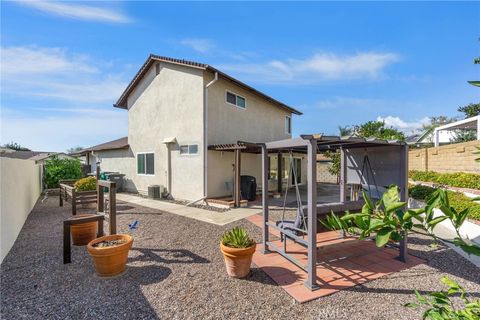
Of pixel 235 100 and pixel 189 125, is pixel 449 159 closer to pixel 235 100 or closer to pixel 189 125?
pixel 235 100

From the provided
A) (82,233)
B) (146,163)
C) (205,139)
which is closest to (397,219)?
(82,233)

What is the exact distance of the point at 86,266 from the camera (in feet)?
15.8

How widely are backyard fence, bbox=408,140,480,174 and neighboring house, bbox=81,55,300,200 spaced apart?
798 cm

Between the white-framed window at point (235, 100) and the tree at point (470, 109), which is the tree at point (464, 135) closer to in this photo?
the tree at point (470, 109)

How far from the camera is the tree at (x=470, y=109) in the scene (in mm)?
19705

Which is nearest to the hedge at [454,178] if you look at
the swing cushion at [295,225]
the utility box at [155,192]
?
the swing cushion at [295,225]

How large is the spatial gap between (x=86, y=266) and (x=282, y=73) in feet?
40.9

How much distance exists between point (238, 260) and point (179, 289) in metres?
1.04

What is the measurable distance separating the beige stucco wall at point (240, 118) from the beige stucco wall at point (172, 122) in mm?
678

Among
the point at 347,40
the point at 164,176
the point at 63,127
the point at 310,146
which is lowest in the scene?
the point at 164,176

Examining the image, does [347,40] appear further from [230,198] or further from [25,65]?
[25,65]

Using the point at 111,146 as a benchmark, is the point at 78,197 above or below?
below

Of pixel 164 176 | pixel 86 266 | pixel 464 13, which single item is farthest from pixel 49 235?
pixel 464 13

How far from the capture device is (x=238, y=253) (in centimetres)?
417
